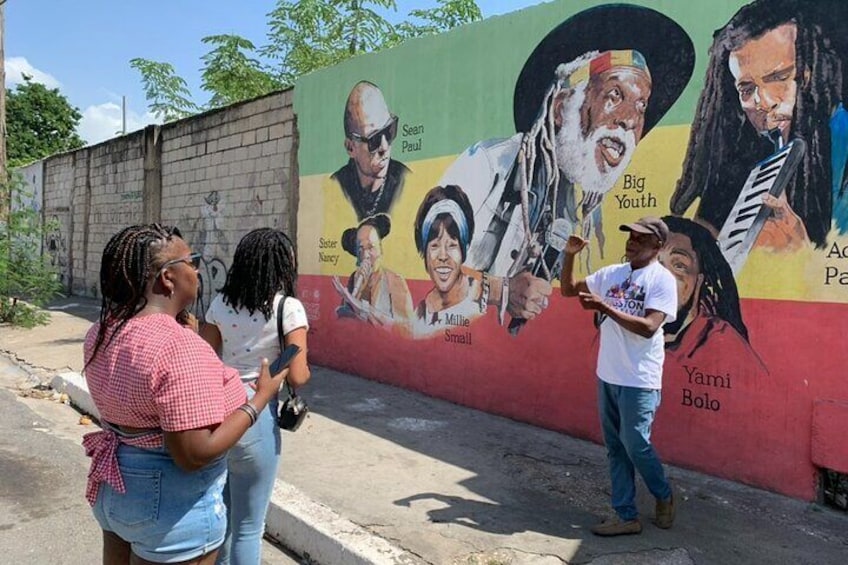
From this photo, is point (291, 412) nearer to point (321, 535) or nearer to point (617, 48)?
point (321, 535)

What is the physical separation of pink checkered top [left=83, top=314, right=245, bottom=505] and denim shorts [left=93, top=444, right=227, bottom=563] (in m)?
0.03

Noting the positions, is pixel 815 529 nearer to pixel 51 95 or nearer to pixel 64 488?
pixel 64 488

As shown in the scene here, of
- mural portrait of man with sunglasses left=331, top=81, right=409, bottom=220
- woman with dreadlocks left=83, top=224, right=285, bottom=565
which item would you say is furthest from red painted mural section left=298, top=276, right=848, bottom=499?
woman with dreadlocks left=83, top=224, right=285, bottom=565

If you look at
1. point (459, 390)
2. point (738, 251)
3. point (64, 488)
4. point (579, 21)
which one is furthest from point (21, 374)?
point (738, 251)

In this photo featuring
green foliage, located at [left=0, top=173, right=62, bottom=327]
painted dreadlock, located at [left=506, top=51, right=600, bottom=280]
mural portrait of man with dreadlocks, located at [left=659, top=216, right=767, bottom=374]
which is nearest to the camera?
mural portrait of man with dreadlocks, located at [left=659, top=216, right=767, bottom=374]

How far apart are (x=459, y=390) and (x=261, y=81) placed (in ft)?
36.9

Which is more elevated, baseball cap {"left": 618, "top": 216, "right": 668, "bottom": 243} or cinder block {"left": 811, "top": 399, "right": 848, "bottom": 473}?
baseball cap {"left": 618, "top": 216, "right": 668, "bottom": 243}

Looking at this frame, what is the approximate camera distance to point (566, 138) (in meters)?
5.36

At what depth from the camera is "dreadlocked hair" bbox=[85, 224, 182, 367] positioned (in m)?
1.85

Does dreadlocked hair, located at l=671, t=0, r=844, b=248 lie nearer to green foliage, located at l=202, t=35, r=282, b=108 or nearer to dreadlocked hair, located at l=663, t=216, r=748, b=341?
dreadlocked hair, located at l=663, t=216, r=748, b=341

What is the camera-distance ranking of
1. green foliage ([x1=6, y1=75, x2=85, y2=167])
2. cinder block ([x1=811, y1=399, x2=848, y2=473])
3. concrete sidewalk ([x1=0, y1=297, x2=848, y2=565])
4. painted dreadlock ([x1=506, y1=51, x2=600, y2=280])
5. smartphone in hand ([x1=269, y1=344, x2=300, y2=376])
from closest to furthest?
smartphone in hand ([x1=269, y1=344, x2=300, y2=376])
concrete sidewalk ([x1=0, y1=297, x2=848, y2=565])
cinder block ([x1=811, y1=399, x2=848, y2=473])
painted dreadlock ([x1=506, y1=51, x2=600, y2=280])
green foliage ([x1=6, y1=75, x2=85, y2=167])

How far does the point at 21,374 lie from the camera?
836 cm

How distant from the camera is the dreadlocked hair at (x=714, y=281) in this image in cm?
432

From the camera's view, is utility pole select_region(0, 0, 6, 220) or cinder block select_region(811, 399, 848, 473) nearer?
cinder block select_region(811, 399, 848, 473)
